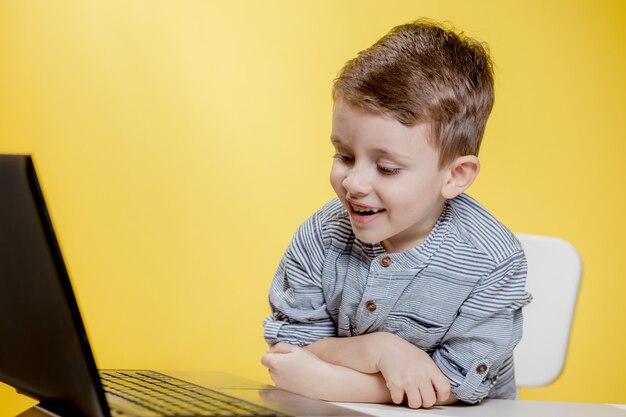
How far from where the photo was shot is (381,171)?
3.26 ft

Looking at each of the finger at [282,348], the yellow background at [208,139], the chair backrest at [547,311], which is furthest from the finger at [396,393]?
the yellow background at [208,139]

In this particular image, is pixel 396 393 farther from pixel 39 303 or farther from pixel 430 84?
pixel 39 303

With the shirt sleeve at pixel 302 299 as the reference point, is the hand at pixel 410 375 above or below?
below

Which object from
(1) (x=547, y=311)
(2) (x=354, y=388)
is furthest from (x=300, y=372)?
(1) (x=547, y=311)

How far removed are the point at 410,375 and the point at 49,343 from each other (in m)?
0.45

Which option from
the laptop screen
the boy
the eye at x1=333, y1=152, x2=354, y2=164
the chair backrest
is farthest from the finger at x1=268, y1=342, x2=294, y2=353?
the chair backrest

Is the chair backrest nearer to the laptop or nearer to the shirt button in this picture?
the shirt button

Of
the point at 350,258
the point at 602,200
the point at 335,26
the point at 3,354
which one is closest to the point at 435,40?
the point at 350,258

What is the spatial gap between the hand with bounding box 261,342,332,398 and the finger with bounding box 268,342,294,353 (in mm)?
10

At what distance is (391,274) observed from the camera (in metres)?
1.09

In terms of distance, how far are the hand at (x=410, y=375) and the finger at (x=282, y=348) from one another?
10 centimetres

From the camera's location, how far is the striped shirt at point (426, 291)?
3.49ft

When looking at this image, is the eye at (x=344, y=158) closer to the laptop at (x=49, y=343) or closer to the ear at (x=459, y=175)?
the ear at (x=459, y=175)

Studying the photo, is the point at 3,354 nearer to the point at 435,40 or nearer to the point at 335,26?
the point at 435,40
